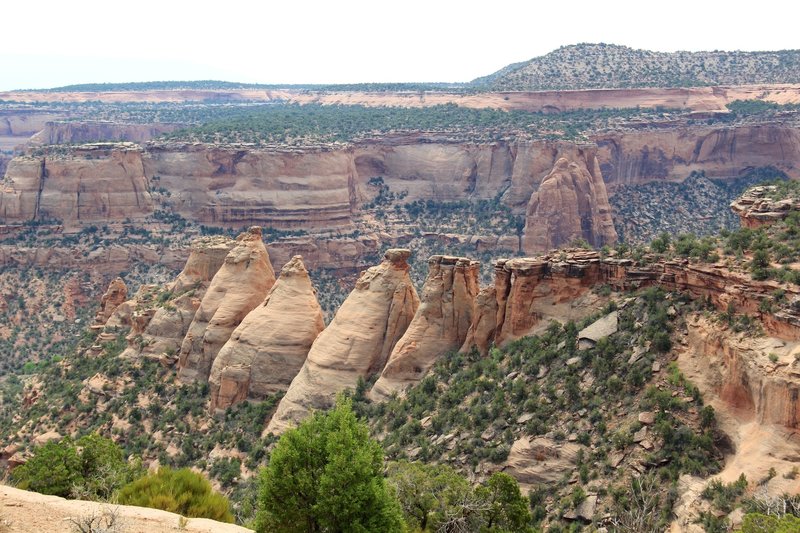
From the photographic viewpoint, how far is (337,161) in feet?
339

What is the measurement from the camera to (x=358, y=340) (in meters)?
42.4

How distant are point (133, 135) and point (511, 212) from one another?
7920cm

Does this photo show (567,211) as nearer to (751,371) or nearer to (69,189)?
(69,189)

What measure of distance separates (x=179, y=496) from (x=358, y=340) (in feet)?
48.8

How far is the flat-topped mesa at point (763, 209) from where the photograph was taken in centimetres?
3559

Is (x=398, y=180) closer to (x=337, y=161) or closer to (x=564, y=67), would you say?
(x=337, y=161)

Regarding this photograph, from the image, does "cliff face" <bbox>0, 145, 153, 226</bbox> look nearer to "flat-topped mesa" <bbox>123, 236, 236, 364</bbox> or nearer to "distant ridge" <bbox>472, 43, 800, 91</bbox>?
"flat-topped mesa" <bbox>123, 236, 236, 364</bbox>

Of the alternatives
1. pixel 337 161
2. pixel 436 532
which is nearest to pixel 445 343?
pixel 436 532

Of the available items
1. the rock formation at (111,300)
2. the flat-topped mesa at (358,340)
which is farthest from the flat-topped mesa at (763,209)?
the rock formation at (111,300)

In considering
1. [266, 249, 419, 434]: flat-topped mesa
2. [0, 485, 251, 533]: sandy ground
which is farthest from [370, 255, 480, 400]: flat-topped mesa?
[0, 485, 251, 533]: sandy ground

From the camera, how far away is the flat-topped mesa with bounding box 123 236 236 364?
167 ft

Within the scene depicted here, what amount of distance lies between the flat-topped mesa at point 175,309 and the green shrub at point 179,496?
68.9 ft

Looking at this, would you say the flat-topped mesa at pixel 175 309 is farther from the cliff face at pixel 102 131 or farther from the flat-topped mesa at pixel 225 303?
the cliff face at pixel 102 131

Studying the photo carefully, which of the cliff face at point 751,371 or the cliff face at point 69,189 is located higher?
the cliff face at point 751,371
